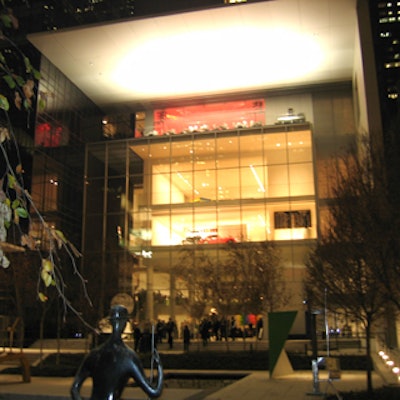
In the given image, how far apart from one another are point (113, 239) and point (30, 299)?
1299cm

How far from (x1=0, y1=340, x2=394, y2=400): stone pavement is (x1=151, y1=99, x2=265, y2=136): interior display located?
82.0 ft

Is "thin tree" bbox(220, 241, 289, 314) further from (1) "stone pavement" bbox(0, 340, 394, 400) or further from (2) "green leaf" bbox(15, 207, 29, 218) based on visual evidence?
(2) "green leaf" bbox(15, 207, 29, 218)

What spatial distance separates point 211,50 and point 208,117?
25.9ft

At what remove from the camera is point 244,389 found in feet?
57.8

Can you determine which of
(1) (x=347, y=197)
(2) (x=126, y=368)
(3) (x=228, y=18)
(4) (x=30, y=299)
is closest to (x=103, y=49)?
(3) (x=228, y=18)

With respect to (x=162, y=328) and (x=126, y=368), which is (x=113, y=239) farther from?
(x=126, y=368)

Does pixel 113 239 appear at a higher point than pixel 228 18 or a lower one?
lower

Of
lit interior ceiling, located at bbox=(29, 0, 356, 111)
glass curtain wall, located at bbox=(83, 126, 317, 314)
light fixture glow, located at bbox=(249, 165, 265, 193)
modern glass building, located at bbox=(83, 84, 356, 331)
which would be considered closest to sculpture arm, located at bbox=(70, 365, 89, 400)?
modern glass building, located at bbox=(83, 84, 356, 331)

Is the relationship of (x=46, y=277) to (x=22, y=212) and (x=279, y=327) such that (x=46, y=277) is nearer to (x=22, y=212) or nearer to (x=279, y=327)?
(x=22, y=212)

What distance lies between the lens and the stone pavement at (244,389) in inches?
616

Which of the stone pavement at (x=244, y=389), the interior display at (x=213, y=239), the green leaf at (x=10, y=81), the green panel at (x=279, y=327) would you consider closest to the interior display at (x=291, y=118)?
the interior display at (x=213, y=239)

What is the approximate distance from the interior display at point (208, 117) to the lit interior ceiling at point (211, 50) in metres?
1.35

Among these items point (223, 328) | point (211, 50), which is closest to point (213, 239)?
point (223, 328)

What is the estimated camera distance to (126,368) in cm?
438
